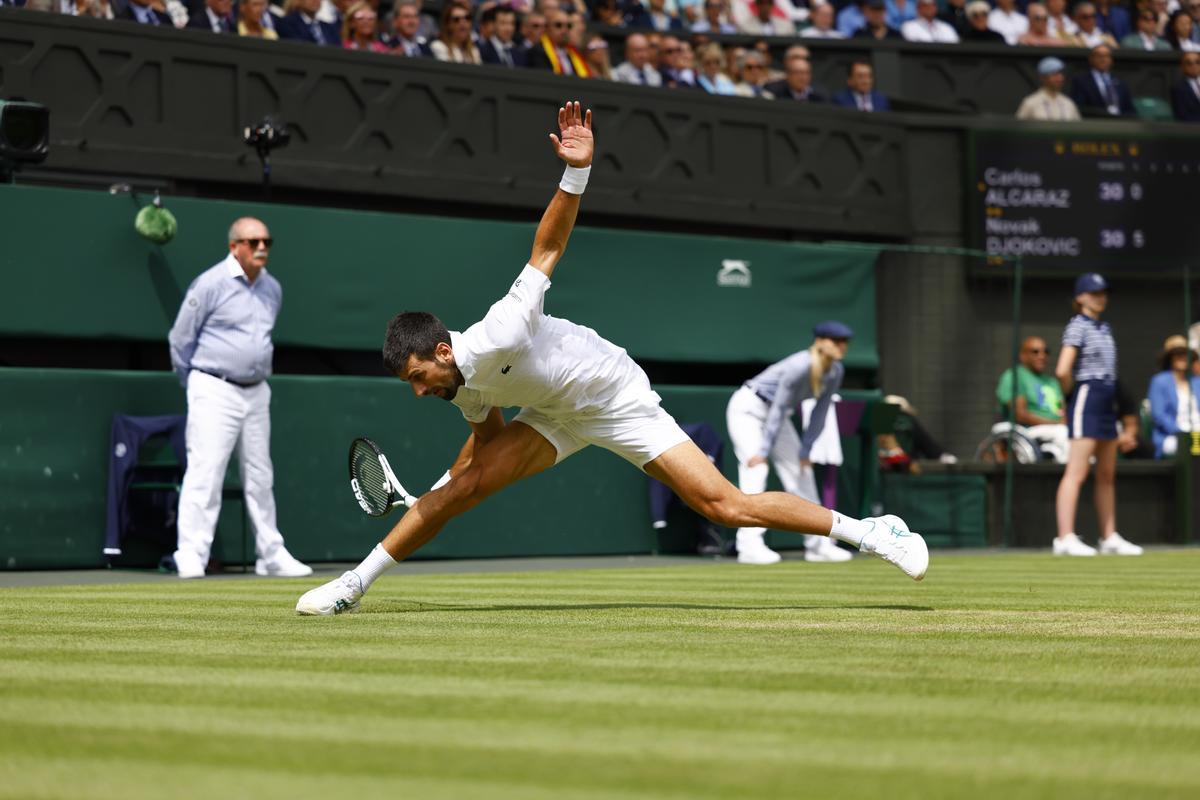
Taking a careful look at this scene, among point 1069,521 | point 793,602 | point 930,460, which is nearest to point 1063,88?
point 930,460

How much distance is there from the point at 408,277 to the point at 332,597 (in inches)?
275

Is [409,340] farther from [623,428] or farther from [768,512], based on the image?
[768,512]

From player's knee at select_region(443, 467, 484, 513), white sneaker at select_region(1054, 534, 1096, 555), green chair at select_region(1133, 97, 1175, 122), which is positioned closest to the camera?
player's knee at select_region(443, 467, 484, 513)

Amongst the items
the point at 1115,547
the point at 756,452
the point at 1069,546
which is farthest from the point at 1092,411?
the point at 756,452

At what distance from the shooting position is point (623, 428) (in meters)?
8.18

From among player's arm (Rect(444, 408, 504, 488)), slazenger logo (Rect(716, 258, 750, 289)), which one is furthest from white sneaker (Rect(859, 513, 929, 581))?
slazenger logo (Rect(716, 258, 750, 289))

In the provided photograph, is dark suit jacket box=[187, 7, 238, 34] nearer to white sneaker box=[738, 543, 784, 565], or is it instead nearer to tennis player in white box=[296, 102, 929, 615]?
white sneaker box=[738, 543, 784, 565]

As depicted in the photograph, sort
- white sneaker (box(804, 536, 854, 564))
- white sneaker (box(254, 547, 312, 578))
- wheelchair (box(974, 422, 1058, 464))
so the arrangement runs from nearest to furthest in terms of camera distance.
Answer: white sneaker (box(254, 547, 312, 578)), white sneaker (box(804, 536, 854, 564)), wheelchair (box(974, 422, 1058, 464))

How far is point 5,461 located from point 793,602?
6.22 meters

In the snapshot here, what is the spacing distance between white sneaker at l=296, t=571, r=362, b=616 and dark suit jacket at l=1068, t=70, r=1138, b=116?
49.1 feet

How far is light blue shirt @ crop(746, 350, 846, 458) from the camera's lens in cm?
1423

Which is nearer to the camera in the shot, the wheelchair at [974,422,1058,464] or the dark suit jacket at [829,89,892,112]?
the wheelchair at [974,422,1058,464]

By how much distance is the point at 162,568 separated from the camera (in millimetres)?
13023

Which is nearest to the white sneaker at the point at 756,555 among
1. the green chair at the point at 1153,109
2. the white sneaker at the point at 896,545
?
the white sneaker at the point at 896,545
